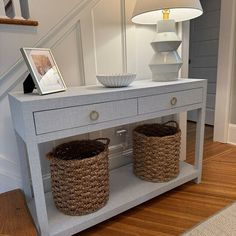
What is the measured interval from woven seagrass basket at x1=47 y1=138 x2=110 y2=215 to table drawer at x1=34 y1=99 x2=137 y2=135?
0.21 m

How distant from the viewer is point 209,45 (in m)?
2.94

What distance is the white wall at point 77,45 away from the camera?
1.26 metres

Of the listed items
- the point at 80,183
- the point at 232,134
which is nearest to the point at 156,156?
the point at 80,183

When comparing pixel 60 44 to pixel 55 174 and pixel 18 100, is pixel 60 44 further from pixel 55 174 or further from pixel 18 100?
pixel 55 174

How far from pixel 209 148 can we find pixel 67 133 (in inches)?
68.7

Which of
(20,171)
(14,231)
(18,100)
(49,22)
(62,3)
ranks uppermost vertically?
(62,3)

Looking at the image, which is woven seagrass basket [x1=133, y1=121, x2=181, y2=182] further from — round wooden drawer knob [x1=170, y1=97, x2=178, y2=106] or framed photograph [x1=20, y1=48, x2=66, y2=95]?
framed photograph [x1=20, y1=48, x2=66, y2=95]

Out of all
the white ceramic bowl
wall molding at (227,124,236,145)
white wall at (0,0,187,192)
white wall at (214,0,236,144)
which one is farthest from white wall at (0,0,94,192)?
wall molding at (227,124,236,145)

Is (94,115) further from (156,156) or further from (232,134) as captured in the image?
(232,134)

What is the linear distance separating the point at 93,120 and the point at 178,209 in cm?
78

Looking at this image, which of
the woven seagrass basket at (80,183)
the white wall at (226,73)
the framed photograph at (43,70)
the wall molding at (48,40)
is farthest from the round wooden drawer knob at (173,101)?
the white wall at (226,73)

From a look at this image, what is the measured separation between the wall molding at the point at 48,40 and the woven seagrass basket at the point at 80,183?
46cm

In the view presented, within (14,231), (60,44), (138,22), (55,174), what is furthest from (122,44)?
(14,231)

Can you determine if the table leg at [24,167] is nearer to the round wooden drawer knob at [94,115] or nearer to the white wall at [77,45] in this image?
the white wall at [77,45]
